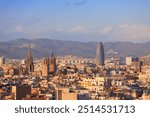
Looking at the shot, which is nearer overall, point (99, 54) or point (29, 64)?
point (29, 64)

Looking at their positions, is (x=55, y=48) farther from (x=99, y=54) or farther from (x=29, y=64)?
(x=99, y=54)

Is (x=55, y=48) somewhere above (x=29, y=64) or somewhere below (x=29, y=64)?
above

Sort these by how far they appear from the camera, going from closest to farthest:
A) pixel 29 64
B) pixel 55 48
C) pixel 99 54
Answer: pixel 29 64, pixel 55 48, pixel 99 54

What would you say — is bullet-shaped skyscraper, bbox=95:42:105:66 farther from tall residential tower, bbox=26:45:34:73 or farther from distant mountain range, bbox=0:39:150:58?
tall residential tower, bbox=26:45:34:73

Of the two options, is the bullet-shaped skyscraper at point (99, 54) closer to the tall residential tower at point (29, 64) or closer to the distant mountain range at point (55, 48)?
the distant mountain range at point (55, 48)

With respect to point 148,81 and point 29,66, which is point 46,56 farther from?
point 148,81

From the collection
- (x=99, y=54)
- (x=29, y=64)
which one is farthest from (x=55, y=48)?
(x=99, y=54)

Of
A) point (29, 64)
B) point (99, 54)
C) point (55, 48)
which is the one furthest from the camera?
point (99, 54)

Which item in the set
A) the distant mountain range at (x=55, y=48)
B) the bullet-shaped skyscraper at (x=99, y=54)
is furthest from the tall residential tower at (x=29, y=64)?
the bullet-shaped skyscraper at (x=99, y=54)
